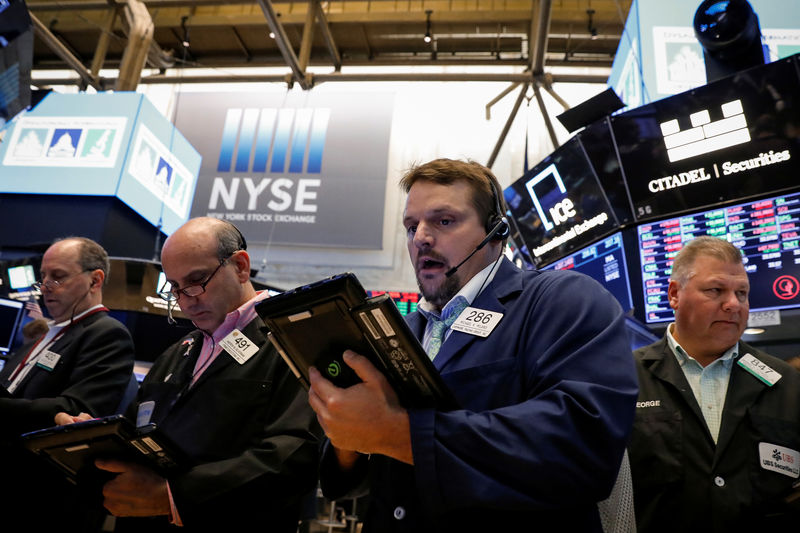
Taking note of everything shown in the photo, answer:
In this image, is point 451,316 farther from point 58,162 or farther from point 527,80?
point 527,80

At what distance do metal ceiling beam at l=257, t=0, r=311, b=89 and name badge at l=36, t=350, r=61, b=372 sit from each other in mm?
6147

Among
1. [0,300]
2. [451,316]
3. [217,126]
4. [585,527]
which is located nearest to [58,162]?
[0,300]

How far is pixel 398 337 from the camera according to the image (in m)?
1.15

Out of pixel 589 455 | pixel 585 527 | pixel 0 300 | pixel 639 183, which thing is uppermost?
pixel 639 183

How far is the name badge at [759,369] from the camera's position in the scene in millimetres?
2227

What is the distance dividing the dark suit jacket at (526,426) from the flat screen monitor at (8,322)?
4789 millimetres

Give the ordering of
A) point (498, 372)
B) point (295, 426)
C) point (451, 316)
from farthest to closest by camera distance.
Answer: point (295, 426) → point (451, 316) → point (498, 372)

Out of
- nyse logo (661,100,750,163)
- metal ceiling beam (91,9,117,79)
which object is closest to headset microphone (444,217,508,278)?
nyse logo (661,100,750,163)

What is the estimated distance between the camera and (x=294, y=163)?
9570 mm

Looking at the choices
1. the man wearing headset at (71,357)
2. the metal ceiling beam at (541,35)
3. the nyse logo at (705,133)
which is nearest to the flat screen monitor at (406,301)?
the metal ceiling beam at (541,35)

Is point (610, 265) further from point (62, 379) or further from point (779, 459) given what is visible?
point (62, 379)

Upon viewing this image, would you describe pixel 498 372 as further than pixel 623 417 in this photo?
Yes

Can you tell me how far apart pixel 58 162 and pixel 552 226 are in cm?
510

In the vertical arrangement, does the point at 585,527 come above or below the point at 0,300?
below
